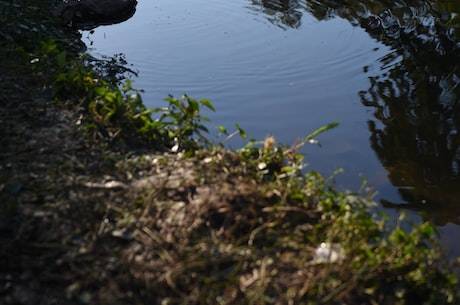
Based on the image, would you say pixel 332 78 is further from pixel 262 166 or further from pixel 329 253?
pixel 329 253

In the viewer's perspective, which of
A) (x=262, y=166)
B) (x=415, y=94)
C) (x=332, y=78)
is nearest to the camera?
(x=262, y=166)

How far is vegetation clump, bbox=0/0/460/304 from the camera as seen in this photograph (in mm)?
2148

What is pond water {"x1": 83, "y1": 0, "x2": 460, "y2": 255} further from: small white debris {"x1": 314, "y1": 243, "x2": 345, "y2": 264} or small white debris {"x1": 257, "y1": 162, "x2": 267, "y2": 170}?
small white debris {"x1": 314, "y1": 243, "x2": 345, "y2": 264}

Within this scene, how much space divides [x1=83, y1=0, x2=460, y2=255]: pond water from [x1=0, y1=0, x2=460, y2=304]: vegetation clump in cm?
45

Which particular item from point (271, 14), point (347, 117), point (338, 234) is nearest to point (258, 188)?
point (338, 234)

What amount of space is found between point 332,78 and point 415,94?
0.69 meters

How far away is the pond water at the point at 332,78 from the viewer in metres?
3.47

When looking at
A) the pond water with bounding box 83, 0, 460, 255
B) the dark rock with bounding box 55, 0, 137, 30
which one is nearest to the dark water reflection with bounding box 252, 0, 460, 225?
the pond water with bounding box 83, 0, 460, 255

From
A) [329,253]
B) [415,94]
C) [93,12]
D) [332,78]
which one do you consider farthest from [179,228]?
[93,12]

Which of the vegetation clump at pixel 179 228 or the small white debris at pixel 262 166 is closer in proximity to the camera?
the vegetation clump at pixel 179 228

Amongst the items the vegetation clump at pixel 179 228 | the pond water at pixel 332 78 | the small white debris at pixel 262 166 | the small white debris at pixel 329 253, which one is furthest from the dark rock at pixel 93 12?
the small white debris at pixel 329 253

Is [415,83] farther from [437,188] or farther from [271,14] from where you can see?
[271,14]

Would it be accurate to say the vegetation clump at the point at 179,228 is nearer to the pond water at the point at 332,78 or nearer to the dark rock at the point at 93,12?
the pond water at the point at 332,78

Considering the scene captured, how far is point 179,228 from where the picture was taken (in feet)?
7.90
